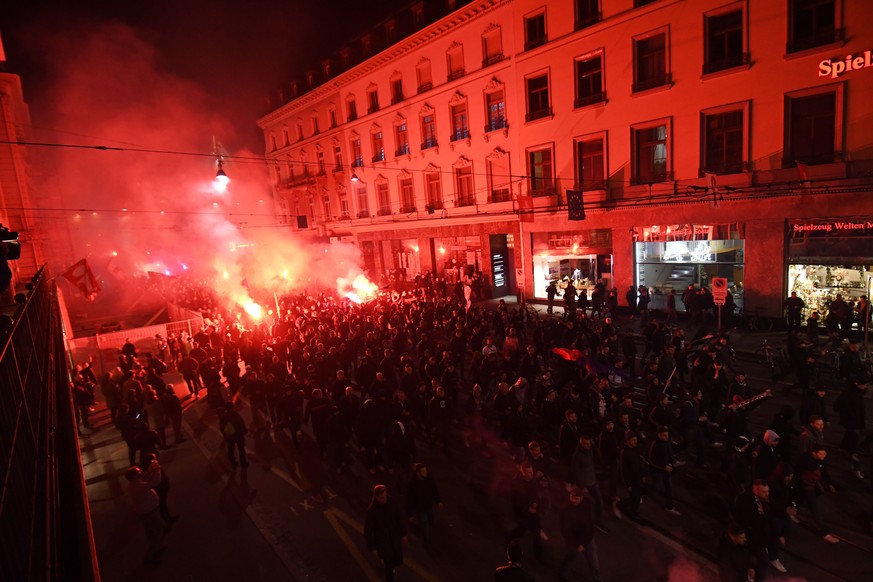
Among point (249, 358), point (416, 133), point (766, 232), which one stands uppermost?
point (416, 133)

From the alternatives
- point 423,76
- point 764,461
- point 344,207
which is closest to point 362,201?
point 344,207

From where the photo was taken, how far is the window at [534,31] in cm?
1995

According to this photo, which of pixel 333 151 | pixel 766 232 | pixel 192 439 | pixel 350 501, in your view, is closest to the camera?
pixel 350 501

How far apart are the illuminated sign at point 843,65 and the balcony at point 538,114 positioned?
30.8ft

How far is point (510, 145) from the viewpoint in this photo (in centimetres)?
2222

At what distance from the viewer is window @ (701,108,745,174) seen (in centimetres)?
1546

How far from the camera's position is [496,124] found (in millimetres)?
22812

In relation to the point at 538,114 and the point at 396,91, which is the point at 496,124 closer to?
the point at 538,114

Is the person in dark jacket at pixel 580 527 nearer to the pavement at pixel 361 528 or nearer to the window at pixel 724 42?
the pavement at pixel 361 528

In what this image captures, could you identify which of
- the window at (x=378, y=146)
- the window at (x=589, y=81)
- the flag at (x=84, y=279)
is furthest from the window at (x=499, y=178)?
the flag at (x=84, y=279)

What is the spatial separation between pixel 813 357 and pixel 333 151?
31058 millimetres

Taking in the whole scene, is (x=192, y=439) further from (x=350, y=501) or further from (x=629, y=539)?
(x=629, y=539)

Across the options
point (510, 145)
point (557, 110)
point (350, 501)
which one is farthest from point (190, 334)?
point (557, 110)

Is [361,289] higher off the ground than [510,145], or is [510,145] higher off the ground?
[510,145]
